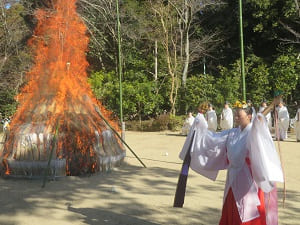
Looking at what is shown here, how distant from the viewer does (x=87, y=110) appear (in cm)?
1006

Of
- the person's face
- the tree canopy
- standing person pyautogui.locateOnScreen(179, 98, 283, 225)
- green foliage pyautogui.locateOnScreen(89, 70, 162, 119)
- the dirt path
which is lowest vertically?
the dirt path

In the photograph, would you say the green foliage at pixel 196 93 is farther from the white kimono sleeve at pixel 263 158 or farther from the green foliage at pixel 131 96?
the white kimono sleeve at pixel 263 158

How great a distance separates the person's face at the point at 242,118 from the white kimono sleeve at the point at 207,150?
38 centimetres

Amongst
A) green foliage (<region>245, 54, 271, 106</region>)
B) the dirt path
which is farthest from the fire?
green foliage (<region>245, 54, 271, 106</region>)

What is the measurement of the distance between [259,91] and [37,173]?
18366 mm

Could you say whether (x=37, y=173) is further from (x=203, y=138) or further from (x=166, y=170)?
(x=203, y=138)

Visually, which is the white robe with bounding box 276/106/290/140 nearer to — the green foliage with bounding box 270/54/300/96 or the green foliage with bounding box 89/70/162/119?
the green foliage with bounding box 270/54/300/96

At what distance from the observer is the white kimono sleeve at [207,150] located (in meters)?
4.93

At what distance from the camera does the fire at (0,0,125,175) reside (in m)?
8.92

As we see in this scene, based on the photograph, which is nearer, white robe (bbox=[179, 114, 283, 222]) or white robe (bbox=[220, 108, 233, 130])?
white robe (bbox=[179, 114, 283, 222])

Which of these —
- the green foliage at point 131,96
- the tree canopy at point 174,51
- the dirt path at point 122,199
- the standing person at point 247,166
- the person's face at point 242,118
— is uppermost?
the tree canopy at point 174,51

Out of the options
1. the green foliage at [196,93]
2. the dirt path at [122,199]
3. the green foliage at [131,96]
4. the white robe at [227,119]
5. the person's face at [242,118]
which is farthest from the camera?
the green foliage at [131,96]

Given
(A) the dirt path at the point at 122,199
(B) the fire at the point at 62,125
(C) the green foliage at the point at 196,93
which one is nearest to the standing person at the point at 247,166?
(A) the dirt path at the point at 122,199

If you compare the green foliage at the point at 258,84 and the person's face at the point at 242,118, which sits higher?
the green foliage at the point at 258,84
